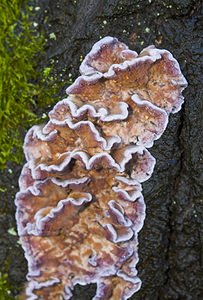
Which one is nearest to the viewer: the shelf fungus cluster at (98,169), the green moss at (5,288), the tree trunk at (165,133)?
the shelf fungus cluster at (98,169)

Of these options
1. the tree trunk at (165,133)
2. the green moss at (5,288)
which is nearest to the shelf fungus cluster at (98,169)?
A: the tree trunk at (165,133)

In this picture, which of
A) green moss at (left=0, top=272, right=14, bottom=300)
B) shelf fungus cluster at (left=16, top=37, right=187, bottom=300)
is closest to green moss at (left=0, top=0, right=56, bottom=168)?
shelf fungus cluster at (left=16, top=37, right=187, bottom=300)

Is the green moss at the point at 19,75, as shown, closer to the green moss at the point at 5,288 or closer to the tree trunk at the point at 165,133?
the tree trunk at the point at 165,133

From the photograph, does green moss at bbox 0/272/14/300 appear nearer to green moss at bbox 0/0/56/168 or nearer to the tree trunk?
the tree trunk

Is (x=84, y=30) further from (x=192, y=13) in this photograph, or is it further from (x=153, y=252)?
(x=153, y=252)

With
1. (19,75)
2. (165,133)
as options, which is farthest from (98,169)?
(19,75)

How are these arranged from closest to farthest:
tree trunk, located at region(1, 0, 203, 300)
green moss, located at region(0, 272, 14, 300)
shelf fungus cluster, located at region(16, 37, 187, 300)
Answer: shelf fungus cluster, located at region(16, 37, 187, 300) < tree trunk, located at region(1, 0, 203, 300) < green moss, located at region(0, 272, 14, 300)

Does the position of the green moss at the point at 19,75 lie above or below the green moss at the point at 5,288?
above

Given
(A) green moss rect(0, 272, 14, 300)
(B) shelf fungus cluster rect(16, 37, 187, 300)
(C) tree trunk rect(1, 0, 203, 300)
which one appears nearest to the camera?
(B) shelf fungus cluster rect(16, 37, 187, 300)
